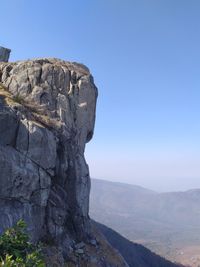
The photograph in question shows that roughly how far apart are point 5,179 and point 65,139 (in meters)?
9.81

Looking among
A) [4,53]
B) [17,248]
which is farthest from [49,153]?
[4,53]

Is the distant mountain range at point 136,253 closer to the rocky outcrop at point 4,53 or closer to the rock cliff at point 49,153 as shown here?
the rocky outcrop at point 4,53

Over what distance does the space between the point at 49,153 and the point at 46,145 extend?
0.85 meters

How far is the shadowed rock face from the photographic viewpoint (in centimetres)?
3438

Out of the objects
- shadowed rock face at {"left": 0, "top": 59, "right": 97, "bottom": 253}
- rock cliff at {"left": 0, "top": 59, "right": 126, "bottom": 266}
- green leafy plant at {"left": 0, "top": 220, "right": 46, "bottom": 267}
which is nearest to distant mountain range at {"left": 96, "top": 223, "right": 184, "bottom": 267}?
rock cliff at {"left": 0, "top": 59, "right": 126, "bottom": 266}

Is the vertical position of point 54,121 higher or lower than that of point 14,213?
higher

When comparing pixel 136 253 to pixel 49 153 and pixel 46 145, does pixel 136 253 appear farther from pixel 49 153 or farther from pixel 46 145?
pixel 46 145

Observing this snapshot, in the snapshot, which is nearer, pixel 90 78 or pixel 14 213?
pixel 14 213

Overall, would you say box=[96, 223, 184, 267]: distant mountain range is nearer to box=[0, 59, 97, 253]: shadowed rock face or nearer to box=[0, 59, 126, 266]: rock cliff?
box=[0, 59, 126, 266]: rock cliff

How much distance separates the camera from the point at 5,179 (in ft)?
109

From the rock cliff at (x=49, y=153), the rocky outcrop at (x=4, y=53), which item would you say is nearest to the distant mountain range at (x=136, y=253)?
the rocky outcrop at (x=4, y=53)

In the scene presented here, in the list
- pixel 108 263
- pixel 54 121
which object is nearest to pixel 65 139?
pixel 54 121

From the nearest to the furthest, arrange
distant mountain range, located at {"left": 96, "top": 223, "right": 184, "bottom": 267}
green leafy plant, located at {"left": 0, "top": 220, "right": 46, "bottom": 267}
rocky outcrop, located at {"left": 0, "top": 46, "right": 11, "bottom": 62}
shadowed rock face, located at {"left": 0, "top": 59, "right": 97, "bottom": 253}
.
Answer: green leafy plant, located at {"left": 0, "top": 220, "right": 46, "bottom": 267}, shadowed rock face, located at {"left": 0, "top": 59, "right": 97, "bottom": 253}, rocky outcrop, located at {"left": 0, "top": 46, "right": 11, "bottom": 62}, distant mountain range, located at {"left": 96, "top": 223, "right": 184, "bottom": 267}

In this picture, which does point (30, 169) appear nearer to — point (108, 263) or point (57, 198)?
point (57, 198)
